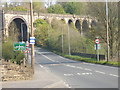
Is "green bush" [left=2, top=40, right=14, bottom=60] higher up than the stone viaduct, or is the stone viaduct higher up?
the stone viaduct

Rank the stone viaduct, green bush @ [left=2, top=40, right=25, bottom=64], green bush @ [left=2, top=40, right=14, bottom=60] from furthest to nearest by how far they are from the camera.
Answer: the stone viaduct < green bush @ [left=2, top=40, right=25, bottom=64] < green bush @ [left=2, top=40, right=14, bottom=60]

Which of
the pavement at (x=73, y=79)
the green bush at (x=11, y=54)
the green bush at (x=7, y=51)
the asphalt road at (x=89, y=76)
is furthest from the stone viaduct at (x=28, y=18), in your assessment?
the pavement at (x=73, y=79)

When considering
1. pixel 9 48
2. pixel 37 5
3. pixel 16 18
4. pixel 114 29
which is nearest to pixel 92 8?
pixel 114 29

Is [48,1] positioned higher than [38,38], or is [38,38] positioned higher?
[48,1]

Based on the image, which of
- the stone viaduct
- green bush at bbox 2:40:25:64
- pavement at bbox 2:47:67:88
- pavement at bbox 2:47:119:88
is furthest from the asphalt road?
the stone viaduct

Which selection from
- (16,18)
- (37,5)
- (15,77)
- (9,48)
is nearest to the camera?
(15,77)

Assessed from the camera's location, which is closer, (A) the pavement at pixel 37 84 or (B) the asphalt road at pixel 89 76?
(A) the pavement at pixel 37 84

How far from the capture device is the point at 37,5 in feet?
402

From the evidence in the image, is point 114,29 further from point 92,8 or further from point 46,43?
point 46,43

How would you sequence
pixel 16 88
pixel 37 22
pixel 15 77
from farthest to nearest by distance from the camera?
1. pixel 37 22
2. pixel 15 77
3. pixel 16 88

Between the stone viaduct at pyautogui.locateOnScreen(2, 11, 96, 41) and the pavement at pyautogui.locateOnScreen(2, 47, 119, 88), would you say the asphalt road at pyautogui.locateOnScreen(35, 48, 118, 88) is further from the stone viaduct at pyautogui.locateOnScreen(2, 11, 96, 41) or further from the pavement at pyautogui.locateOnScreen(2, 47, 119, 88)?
the stone viaduct at pyautogui.locateOnScreen(2, 11, 96, 41)

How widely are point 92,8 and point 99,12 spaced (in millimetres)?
1138

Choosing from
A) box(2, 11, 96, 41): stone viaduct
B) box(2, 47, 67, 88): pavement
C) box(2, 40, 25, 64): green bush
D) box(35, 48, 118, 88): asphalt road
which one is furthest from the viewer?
box(2, 11, 96, 41): stone viaduct

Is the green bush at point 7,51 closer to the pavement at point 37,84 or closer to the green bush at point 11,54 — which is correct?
the green bush at point 11,54
